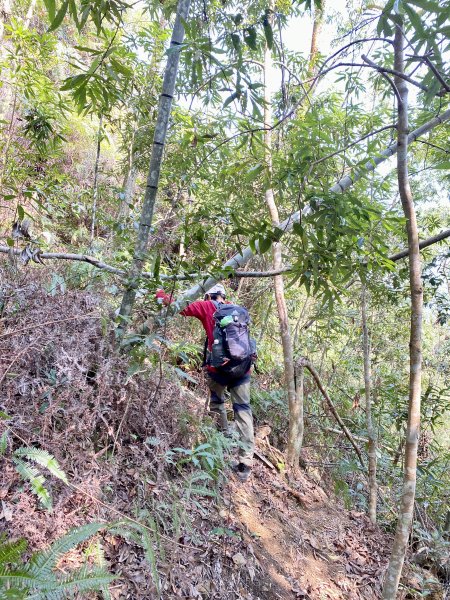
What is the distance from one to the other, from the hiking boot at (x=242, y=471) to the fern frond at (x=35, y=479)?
8.43 ft

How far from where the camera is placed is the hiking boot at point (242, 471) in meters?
4.16

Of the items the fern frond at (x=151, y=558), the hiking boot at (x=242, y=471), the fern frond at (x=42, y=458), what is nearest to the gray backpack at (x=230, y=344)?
the hiking boot at (x=242, y=471)

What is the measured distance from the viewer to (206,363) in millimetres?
4270

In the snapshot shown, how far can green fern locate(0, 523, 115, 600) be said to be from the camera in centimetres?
142

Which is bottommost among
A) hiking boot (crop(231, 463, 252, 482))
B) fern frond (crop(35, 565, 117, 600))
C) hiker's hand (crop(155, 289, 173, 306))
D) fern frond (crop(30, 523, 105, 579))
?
hiking boot (crop(231, 463, 252, 482))

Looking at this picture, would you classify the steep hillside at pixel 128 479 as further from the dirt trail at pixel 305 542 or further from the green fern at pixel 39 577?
the green fern at pixel 39 577

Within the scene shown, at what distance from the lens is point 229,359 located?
4.04 meters

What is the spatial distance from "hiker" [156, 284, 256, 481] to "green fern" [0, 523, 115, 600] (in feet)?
8.01

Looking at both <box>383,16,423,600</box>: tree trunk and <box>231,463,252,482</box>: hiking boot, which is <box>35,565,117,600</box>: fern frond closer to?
<box>383,16,423,600</box>: tree trunk

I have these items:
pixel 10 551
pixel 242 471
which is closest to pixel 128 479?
pixel 10 551

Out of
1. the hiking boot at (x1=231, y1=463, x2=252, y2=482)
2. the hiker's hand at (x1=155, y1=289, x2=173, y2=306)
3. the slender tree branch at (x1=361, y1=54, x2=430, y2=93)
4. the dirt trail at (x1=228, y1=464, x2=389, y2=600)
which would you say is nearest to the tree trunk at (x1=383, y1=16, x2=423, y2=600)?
the slender tree branch at (x1=361, y1=54, x2=430, y2=93)

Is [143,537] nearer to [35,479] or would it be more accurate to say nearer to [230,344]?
[35,479]

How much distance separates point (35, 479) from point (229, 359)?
2.33 metres

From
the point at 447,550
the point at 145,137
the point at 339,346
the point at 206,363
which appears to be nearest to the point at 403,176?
the point at 206,363
